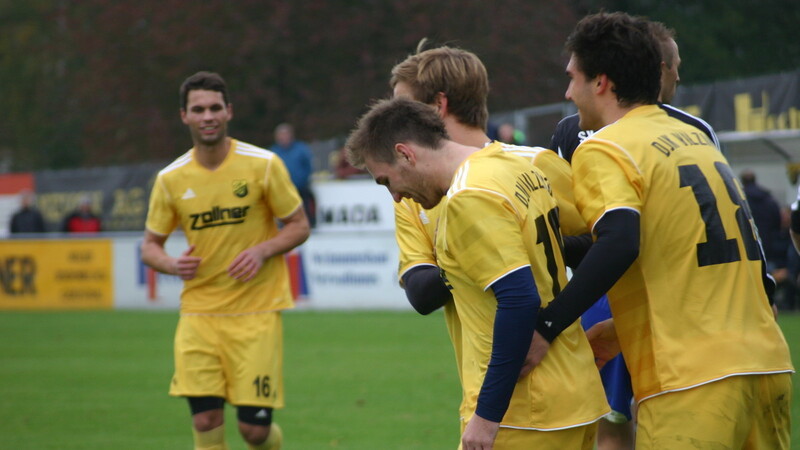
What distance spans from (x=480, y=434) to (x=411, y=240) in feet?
3.80

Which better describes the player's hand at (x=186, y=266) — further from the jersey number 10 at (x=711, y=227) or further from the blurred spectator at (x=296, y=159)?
the blurred spectator at (x=296, y=159)

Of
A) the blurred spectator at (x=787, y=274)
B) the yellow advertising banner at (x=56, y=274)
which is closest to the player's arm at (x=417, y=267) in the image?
the blurred spectator at (x=787, y=274)

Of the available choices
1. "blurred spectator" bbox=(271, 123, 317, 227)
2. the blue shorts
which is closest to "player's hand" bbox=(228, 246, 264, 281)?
the blue shorts

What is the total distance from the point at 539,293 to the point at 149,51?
29062 mm

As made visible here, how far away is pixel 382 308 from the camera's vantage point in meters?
17.6

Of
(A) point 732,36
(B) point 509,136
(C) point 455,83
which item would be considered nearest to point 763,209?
(B) point 509,136

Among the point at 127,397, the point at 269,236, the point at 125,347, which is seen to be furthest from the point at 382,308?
the point at 269,236

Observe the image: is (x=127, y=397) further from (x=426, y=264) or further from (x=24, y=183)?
(x=24, y=183)

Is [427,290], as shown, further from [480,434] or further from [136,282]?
[136,282]

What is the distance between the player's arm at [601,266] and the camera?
322 centimetres

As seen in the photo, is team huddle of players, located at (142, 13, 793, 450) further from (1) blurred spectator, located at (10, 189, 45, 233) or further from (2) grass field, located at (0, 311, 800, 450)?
(1) blurred spectator, located at (10, 189, 45, 233)

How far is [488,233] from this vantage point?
126 inches

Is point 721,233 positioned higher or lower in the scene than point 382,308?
higher

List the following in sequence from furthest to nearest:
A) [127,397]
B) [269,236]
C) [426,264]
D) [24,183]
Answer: [24,183] → [127,397] → [269,236] → [426,264]
